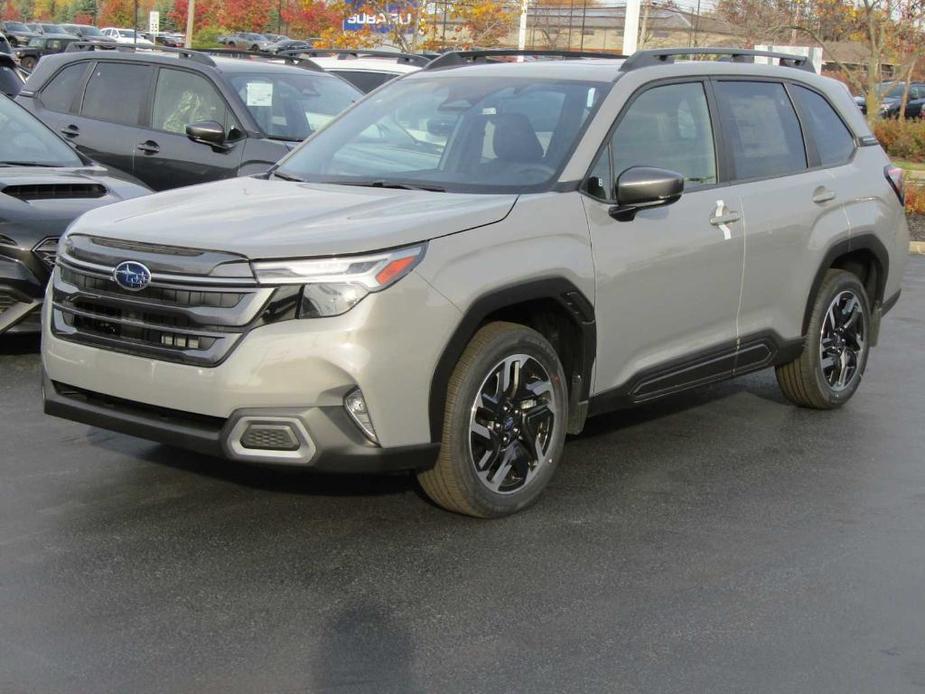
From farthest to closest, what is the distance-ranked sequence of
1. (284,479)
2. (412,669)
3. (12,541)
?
(284,479) < (12,541) < (412,669)

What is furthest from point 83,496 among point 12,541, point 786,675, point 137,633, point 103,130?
point 103,130

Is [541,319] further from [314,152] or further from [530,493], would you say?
[314,152]

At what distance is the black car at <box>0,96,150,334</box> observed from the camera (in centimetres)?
744

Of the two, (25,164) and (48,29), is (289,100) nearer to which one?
(25,164)

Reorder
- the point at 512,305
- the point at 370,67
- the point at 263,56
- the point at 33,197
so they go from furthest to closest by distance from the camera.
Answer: the point at 370,67
the point at 263,56
the point at 33,197
the point at 512,305

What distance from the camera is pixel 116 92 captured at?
1155 cm

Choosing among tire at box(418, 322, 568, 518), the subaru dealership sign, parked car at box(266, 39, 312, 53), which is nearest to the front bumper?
tire at box(418, 322, 568, 518)

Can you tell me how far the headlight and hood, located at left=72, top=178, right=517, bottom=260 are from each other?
0.12ft

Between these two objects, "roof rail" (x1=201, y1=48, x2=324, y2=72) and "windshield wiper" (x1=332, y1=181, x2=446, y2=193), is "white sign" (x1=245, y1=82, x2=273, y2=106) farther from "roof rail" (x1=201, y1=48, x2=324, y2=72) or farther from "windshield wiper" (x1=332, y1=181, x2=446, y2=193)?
"windshield wiper" (x1=332, y1=181, x2=446, y2=193)

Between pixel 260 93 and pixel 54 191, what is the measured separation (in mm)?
3416

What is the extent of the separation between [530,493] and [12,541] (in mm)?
1945

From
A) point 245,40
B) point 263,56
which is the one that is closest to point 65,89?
point 263,56

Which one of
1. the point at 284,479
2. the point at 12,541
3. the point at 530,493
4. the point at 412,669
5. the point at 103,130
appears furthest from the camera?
the point at 103,130

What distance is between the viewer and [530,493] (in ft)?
17.5
